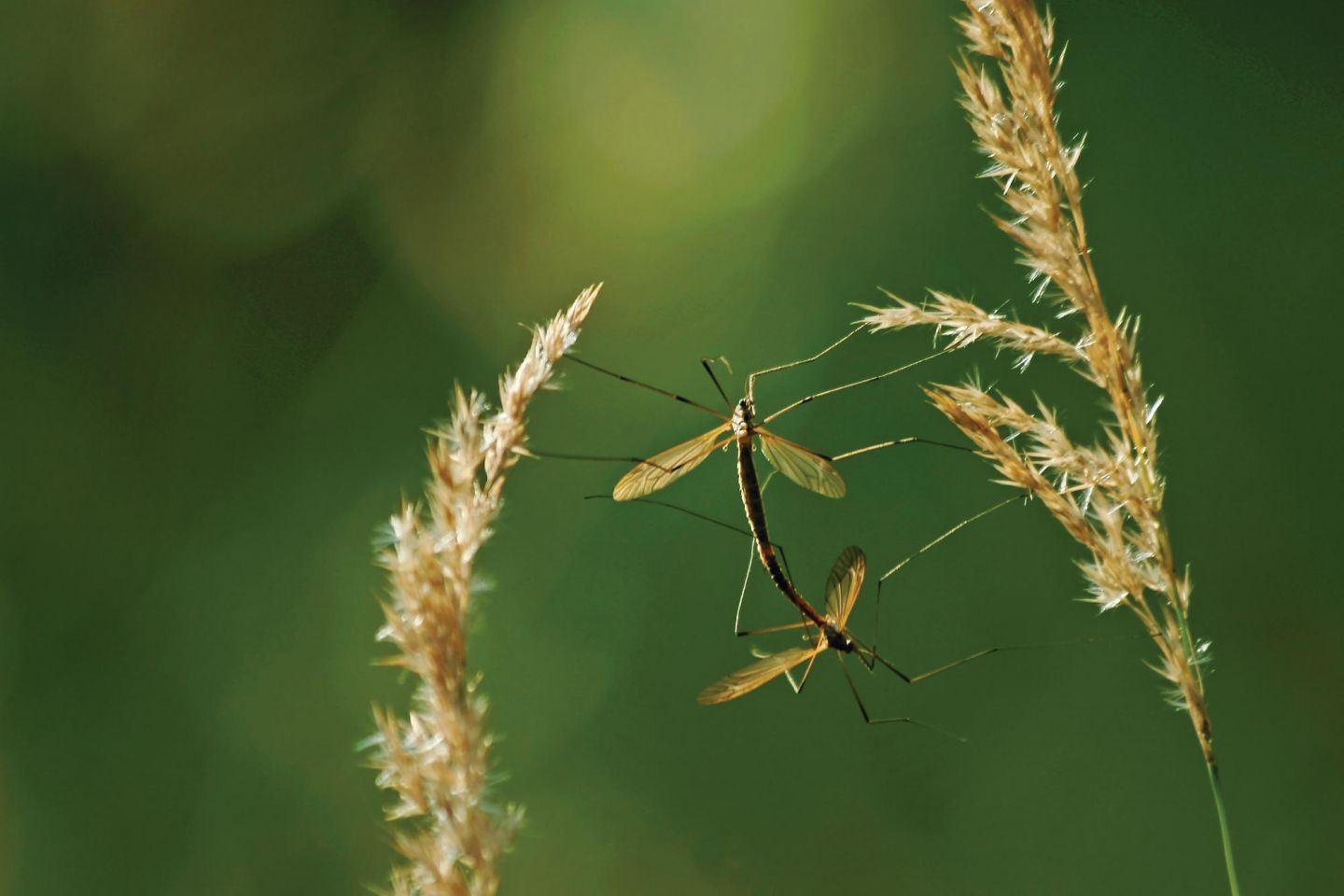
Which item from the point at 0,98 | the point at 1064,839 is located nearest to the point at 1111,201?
the point at 1064,839

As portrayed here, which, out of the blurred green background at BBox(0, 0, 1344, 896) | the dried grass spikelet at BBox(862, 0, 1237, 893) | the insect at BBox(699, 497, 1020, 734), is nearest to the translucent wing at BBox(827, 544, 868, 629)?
the insect at BBox(699, 497, 1020, 734)

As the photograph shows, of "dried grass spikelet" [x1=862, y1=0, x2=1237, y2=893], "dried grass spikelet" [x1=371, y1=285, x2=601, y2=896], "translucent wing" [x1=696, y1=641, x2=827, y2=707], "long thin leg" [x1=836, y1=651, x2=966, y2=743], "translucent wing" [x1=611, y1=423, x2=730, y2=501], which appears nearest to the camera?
"dried grass spikelet" [x1=371, y1=285, x2=601, y2=896]

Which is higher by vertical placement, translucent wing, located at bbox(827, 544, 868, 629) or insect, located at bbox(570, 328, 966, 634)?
insect, located at bbox(570, 328, 966, 634)

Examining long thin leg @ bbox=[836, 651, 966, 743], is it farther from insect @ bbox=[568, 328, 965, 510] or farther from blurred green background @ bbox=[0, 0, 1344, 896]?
insect @ bbox=[568, 328, 965, 510]

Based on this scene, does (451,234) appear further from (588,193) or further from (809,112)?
(809,112)

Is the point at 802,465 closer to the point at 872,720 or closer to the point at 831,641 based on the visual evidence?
the point at 831,641

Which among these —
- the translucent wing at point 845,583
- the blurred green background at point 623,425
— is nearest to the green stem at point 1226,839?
the translucent wing at point 845,583
